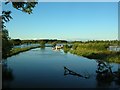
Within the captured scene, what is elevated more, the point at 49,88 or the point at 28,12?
the point at 28,12

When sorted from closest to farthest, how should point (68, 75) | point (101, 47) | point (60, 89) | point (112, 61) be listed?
point (60, 89), point (68, 75), point (112, 61), point (101, 47)

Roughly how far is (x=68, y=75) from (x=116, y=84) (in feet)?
21.4

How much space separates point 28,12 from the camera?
15031 mm

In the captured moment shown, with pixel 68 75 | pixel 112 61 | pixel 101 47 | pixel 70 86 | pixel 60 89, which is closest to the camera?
pixel 60 89

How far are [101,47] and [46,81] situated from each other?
41.7m

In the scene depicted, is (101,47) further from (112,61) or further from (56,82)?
(56,82)

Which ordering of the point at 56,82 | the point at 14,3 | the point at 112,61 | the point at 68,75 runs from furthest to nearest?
the point at 112,61
the point at 68,75
the point at 56,82
the point at 14,3

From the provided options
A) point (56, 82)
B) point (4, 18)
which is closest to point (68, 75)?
point (56, 82)

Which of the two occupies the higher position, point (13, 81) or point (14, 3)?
point (14, 3)

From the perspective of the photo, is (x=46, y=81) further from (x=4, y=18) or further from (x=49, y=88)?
(x=4, y=18)

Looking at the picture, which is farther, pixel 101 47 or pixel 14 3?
pixel 101 47

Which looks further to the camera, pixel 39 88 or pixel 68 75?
pixel 68 75

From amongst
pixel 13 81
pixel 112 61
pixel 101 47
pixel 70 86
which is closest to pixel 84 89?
pixel 70 86

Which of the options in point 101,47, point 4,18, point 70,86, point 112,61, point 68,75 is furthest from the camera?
point 101,47
